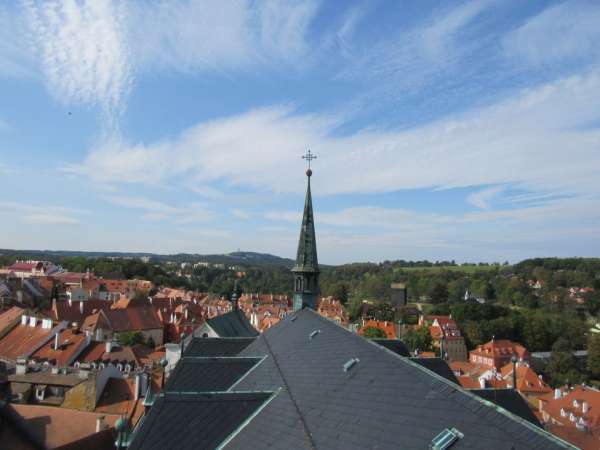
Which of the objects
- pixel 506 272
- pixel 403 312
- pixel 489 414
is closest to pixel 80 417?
pixel 489 414

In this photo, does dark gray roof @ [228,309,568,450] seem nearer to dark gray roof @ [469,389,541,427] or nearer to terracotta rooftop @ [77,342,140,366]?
dark gray roof @ [469,389,541,427]

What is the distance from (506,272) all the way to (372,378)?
17417cm

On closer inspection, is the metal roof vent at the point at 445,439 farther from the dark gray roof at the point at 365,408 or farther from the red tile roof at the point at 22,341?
the red tile roof at the point at 22,341

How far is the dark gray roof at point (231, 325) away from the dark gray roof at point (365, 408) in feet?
50.3

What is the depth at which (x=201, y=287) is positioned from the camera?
164m

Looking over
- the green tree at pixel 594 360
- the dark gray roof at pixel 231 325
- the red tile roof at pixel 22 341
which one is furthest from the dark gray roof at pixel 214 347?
the green tree at pixel 594 360

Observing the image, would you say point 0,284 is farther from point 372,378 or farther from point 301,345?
point 372,378

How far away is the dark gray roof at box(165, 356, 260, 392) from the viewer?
1373 cm

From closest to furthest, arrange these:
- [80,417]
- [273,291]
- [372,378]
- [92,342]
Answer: [372,378]
[80,417]
[92,342]
[273,291]

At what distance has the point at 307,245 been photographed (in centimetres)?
2319

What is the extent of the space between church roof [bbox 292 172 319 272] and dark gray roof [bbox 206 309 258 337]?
777 centimetres

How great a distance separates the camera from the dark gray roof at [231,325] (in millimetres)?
28239

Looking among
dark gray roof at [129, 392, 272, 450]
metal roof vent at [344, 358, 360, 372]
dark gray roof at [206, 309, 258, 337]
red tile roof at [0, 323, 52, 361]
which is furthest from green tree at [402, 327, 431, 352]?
metal roof vent at [344, 358, 360, 372]

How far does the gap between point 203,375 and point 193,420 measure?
4066 millimetres
